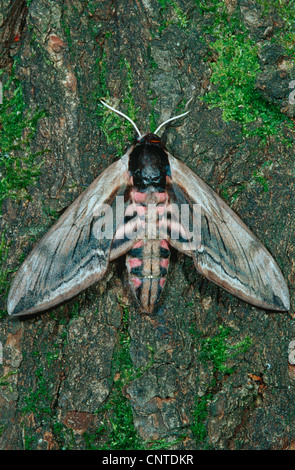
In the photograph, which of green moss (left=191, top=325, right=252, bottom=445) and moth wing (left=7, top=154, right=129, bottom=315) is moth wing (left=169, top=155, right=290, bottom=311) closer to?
green moss (left=191, top=325, right=252, bottom=445)

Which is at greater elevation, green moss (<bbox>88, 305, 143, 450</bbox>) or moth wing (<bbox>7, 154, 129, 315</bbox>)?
moth wing (<bbox>7, 154, 129, 315</bbox>)

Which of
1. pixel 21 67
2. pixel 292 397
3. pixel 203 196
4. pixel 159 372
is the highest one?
pixel 21 67

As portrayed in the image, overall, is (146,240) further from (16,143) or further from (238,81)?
(238,81)

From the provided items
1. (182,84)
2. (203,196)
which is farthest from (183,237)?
(182,84)

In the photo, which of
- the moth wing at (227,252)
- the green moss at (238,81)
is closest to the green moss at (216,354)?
the moth wing at (227,252)

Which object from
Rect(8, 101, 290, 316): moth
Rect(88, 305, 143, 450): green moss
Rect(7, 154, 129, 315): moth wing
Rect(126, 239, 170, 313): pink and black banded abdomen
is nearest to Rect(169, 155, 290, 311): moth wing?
Rect(8, 101, 290, 316): moth

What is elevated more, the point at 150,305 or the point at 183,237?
the point at 183,237
